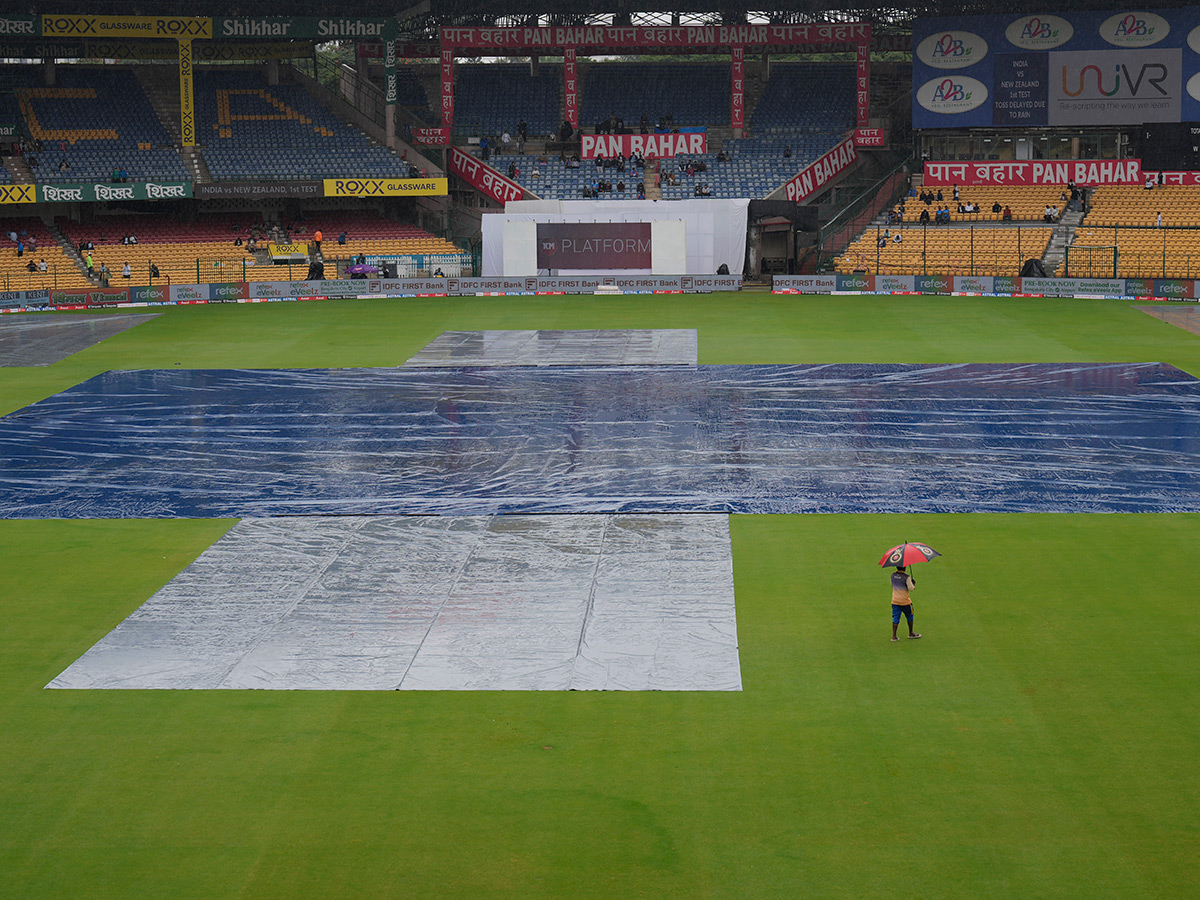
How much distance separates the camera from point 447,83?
7462cm

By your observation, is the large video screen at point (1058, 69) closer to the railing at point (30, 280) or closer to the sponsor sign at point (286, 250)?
the sponsor sign at point (286, 250)

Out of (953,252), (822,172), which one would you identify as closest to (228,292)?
(953,252)

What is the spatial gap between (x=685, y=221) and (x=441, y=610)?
148 ft

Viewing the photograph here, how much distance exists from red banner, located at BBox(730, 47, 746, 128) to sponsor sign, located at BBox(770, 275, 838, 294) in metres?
21.7

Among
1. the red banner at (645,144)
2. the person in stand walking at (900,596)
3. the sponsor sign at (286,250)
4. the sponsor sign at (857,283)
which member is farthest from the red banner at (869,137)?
the person in stand walking at (900,596)

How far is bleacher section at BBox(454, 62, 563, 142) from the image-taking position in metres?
78.3

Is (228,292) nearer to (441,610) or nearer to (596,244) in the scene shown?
(596,244)

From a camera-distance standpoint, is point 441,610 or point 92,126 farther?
point 92,126

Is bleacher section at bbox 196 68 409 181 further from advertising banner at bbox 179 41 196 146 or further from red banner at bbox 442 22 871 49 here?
red banner at bbox 442 22 871 49

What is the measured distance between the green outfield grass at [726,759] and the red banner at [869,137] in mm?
55457

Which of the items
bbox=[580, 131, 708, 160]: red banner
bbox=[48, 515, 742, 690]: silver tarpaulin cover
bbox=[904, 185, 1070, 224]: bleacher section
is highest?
bbox=[580, 131, 708, 160]: red banner

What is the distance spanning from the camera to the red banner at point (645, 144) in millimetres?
73438

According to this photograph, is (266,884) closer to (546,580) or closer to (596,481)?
(546,580)

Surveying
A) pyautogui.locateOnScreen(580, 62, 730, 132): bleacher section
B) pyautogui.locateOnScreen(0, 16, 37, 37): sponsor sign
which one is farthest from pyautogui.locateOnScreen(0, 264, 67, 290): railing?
pyautogui.locateOnScreen(580, 62, 730, 132): bleacher section
